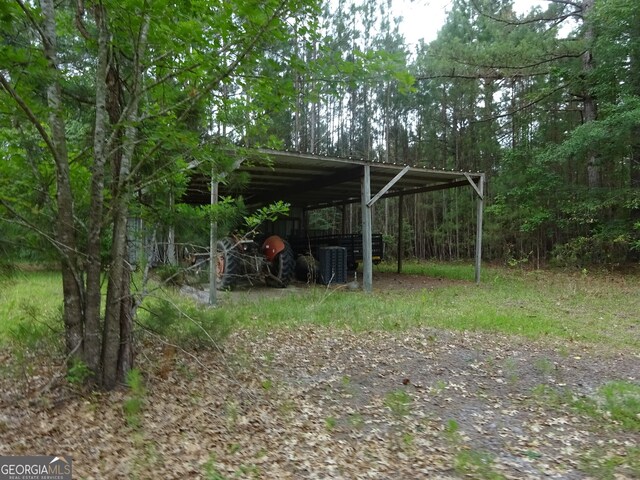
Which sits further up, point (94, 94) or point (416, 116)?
point (416, 116)

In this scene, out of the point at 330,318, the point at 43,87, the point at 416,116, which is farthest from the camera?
the point at 416,116

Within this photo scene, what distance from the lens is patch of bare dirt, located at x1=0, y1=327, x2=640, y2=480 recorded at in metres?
3.06

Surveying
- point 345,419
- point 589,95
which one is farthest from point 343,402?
point 589,95

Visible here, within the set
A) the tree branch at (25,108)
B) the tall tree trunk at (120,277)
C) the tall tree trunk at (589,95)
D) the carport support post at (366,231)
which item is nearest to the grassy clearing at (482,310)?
the carport support post at (366,231)

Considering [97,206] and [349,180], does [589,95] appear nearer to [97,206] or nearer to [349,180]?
[349,180]

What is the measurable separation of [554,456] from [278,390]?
236 cm

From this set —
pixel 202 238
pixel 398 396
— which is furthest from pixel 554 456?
pixel 202 238

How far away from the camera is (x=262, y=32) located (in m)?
3.77

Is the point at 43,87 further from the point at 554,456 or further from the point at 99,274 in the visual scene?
the point at 554,456

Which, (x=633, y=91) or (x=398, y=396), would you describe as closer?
(x=398, y=396)

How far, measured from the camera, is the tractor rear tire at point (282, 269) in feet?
40.4

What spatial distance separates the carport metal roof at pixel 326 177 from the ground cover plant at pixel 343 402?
468cm

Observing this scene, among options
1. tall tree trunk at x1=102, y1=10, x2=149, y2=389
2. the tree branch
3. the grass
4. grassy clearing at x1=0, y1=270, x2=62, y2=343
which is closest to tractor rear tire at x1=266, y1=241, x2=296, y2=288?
the grass

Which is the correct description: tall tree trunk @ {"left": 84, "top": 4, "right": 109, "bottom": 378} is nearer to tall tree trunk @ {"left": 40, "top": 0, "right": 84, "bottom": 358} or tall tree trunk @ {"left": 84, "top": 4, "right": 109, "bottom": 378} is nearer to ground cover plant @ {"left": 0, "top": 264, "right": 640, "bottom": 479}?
tall tree trunk @ {"left": 40, "top": 0, "right": 84, "bottom": 358}
